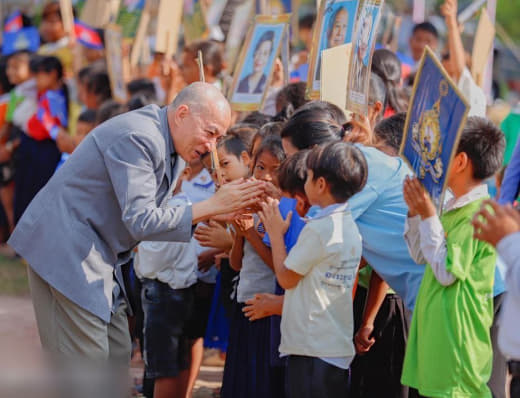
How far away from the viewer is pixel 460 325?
10.9ft

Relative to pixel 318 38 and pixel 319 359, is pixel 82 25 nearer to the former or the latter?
pixel 318 38

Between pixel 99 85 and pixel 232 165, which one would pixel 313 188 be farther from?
pixel 99 85

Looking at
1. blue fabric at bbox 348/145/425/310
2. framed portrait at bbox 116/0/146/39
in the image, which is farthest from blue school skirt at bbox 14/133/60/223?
blue fabric at bbox 348/145/425/310

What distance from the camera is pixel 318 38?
4.93 meters

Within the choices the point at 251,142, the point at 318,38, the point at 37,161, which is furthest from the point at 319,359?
the point at 37,161

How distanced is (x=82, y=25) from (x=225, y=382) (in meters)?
6.99

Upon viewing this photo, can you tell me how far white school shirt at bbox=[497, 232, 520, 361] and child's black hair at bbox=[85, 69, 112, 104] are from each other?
6.17 metres

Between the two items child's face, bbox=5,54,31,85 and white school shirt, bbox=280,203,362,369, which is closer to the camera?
white school shirt, bbox=280,203,362,369

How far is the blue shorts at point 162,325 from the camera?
4.76 m

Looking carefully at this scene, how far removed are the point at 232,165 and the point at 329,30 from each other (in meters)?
0.90

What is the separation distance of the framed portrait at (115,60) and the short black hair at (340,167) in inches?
179

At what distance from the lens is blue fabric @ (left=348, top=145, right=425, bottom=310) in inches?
154

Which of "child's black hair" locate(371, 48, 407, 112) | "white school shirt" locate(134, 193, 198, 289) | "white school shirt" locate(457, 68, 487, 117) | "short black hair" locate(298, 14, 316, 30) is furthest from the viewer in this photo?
"short black hair" locate(298, 14, 316, 30)

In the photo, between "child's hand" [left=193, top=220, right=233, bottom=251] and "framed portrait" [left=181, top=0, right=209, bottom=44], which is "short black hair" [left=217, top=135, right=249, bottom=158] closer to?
"child's hand" [left=193, top=220, right=233, bottom=251]
